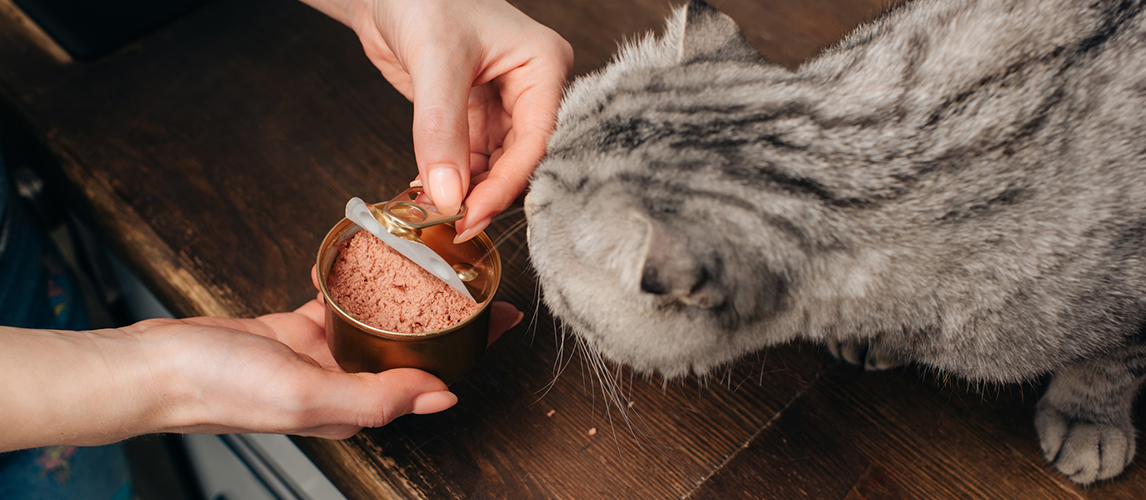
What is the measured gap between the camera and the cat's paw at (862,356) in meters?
0.99

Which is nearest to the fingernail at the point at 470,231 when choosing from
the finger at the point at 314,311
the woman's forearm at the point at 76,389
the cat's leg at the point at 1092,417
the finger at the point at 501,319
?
the finger at the point at 501,319

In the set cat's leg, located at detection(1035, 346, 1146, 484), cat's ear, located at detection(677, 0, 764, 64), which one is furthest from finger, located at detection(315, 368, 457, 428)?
cat's leg, located at detection(1035, 346, 1146, 484)

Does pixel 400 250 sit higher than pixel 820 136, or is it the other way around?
pixel 820 136

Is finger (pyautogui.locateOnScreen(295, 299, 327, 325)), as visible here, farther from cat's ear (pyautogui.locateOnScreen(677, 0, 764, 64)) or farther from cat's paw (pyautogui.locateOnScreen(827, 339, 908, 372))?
cat's paw (pyautogui.locateOnScreen(827, 339, 908, 372))

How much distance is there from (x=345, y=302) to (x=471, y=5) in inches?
20.4

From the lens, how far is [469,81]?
3.10 feet

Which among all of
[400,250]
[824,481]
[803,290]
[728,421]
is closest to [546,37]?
[400,250]

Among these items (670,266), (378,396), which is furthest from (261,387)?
(670,266)

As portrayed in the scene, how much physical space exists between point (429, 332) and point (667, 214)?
0.31m

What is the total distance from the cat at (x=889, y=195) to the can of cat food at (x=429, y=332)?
0.30 ft

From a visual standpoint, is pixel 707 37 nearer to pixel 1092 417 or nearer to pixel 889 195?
pixel 889 195

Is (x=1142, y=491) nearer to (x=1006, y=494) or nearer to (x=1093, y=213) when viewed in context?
(x=1006, y=494)

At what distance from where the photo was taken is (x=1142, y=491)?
0.94m

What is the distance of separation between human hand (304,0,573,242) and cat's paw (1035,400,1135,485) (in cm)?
92
